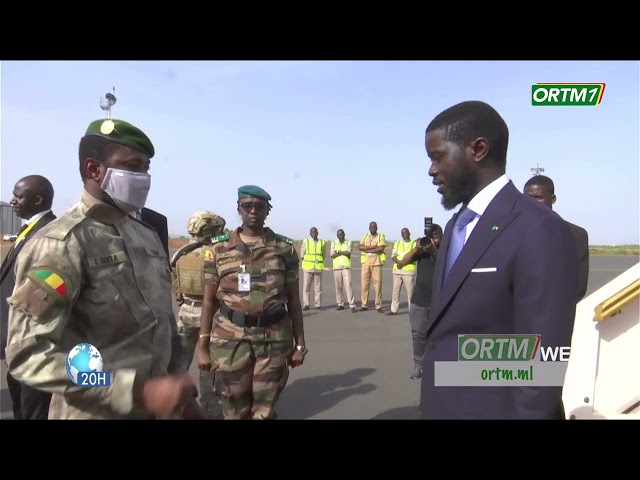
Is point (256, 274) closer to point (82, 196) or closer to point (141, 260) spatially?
point (141, 260)

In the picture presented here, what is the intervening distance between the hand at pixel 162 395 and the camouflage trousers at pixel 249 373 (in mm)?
1353

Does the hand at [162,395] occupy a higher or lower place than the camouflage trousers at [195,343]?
higher

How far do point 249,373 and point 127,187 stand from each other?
5.45ft

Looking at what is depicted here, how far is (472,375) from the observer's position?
5.82 feet

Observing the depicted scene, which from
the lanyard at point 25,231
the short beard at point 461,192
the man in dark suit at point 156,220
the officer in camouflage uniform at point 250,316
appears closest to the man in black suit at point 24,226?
the lanyard at point 25,231

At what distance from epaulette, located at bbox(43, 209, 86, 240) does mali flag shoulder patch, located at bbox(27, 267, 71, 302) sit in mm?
134

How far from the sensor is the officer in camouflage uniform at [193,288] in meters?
3.64

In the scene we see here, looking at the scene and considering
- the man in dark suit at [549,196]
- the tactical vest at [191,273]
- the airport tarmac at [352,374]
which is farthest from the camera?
the airport tarmac at [352,374]

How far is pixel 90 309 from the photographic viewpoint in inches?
61.0

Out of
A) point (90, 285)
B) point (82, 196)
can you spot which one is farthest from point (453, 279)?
point (82, 196)

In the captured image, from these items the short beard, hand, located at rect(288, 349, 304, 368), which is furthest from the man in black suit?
the short beard

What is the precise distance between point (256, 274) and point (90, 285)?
1399mm

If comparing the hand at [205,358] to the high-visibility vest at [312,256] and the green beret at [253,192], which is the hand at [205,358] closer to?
the green beret at [253,192]

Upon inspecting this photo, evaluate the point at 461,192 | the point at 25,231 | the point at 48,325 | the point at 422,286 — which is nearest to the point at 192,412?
the point at 48,325
